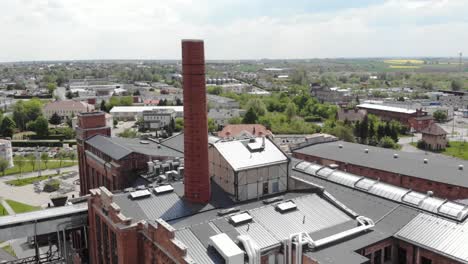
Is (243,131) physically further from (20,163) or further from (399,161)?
(20,163)

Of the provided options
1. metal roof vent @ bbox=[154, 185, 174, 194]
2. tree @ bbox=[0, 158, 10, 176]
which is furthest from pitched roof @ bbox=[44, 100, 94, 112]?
metal roof vent @ bbox=[154, 185, 174, 194]

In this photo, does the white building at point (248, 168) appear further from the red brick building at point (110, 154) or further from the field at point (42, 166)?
the field at point (42, 166)

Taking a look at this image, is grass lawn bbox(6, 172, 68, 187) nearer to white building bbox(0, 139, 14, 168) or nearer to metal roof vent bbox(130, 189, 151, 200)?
white building bbox(0, 139, 14, 168)

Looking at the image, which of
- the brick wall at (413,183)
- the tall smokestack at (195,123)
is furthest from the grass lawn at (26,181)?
the tall smokestack at (195,123)

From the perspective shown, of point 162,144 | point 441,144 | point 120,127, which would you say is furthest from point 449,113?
point 162,144

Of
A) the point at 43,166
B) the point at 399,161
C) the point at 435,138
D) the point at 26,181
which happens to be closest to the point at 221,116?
the point at 43,166

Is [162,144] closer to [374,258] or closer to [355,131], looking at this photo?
[374,258]
